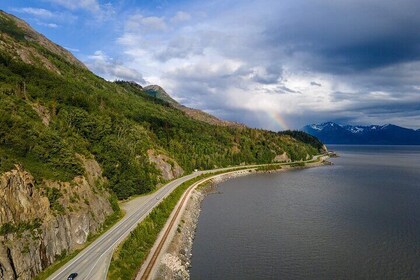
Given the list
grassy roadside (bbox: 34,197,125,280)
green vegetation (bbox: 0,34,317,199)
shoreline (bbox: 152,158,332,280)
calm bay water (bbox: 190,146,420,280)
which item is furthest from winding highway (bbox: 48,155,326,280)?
calm bay water (bbox: 190,146,420,280)

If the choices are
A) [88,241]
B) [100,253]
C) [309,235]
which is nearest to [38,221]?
[100,253]

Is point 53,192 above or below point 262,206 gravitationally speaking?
above

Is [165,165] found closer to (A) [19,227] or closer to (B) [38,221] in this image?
(B) [38,221]

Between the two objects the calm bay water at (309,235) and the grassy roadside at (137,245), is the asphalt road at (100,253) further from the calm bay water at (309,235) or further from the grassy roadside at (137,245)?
the calm bay water at (309,235)

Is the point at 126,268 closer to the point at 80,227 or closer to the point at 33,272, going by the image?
the point at 33,272

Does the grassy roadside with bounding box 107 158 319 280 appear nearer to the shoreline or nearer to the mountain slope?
the shoreline

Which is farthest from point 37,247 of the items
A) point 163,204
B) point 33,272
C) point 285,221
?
point 285,221
